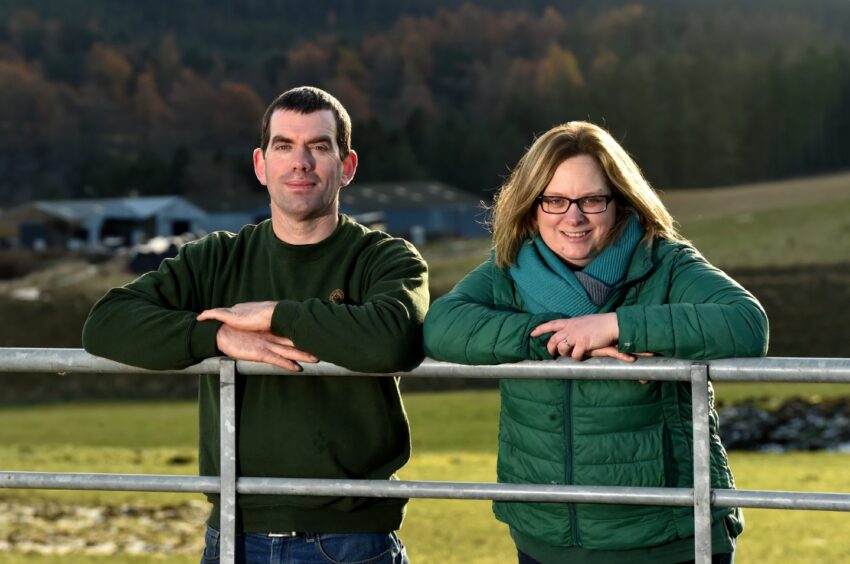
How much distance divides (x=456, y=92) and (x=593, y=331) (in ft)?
395

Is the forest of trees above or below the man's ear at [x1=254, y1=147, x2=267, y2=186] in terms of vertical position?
above

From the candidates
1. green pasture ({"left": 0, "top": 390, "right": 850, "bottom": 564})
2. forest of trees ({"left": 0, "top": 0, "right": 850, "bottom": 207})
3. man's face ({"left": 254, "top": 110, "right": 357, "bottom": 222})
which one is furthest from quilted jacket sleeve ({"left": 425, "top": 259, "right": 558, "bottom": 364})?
forest of trees ({"left": 0, "top": 0, "right": 850, "bottom": 207})

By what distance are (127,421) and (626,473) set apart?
91.2 feet

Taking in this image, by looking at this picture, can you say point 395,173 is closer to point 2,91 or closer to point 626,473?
point 2,91

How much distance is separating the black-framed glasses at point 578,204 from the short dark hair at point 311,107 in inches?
22.3

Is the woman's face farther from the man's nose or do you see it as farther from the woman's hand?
the man's nose

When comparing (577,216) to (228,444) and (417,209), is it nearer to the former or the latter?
(228,444)

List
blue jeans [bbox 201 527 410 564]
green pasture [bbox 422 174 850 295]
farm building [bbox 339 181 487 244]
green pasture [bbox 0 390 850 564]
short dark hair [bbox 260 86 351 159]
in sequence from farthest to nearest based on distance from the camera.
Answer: farm building [bbox 339 181 487 244], green pasture [bbox 422 174 850 295], green pasture [bbox 0 390 850 564], short dark hair [bbox 260 86 351 159], blue jeans [bbox 201 527 410 564]

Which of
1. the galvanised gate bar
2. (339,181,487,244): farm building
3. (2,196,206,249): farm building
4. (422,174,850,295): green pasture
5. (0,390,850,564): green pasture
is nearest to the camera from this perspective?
the galvanised gate bar

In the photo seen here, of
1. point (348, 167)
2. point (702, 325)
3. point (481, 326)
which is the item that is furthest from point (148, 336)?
point (702, 325)

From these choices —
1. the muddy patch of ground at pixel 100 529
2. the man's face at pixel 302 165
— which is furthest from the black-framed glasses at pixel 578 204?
the muddy patch of ground at pixel 100 529

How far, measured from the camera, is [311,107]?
3074 millimetres

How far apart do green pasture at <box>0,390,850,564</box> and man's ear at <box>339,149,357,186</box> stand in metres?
6.42

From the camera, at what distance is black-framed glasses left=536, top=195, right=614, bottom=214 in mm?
2900
